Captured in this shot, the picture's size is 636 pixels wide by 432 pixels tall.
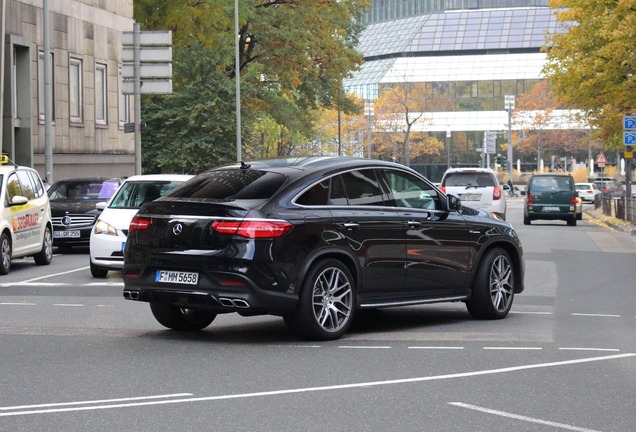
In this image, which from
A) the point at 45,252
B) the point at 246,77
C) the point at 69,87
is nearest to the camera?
the point at 45,252

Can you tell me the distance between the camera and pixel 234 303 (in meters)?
11.0

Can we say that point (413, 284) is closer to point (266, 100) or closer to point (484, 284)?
point (484, 284)

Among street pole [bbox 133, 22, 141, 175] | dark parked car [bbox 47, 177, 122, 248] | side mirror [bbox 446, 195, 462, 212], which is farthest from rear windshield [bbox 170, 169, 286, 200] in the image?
street pole [bbox 133, 22, 141, 175]

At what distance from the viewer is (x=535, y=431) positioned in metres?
7.34

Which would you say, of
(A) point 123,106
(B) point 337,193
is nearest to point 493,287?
(B) point 337,193

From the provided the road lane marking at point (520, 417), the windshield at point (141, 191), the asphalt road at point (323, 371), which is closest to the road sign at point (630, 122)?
the windshield at point (141, 191)

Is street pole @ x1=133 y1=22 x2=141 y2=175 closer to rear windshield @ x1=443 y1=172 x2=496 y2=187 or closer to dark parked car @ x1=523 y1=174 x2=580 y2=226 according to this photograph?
rear windshield @ x1=443 y1=172 x2=496 y2=187

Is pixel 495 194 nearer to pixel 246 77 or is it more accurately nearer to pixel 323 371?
pixel 323 371

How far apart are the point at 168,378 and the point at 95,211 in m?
17.4

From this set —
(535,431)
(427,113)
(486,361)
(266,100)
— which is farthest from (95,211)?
(427,113)

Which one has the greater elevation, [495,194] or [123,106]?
[123,106]

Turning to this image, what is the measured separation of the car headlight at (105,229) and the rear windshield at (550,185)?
87.9 feet

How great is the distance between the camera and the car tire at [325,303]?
441 inches

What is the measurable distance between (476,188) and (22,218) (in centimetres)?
1515
